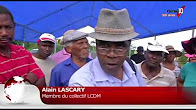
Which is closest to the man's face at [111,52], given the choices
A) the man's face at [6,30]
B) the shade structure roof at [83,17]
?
the man's face at [6,30]

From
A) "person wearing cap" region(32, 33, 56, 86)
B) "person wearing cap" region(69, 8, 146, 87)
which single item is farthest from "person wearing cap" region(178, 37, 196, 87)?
"person wearing cap" region(32, 33, 56, 86)

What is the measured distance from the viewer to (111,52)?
1.09 m

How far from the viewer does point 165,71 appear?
2.23 m

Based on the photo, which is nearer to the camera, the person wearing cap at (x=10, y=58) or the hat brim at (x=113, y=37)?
the person wearing cap at (x=10, y=58)

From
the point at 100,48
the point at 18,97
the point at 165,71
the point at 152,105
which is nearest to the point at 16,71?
the point at 18,97

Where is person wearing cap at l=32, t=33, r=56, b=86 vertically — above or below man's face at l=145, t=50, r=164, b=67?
above

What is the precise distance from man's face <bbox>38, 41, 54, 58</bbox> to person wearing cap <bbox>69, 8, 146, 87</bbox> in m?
1.58

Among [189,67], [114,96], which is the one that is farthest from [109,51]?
[189,67]

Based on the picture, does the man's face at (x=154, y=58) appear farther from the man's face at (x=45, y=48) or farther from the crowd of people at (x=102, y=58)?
the man's face at (x=45, y=48)

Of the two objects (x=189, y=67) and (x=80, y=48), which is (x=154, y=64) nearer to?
(x=80, y=48)

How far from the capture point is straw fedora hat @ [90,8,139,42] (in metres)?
1.12

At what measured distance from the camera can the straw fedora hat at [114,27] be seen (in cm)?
112

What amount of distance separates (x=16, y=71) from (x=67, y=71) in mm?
1034

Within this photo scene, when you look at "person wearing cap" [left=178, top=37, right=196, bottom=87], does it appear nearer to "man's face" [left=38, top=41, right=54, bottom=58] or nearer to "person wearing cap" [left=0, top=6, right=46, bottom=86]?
"person wearing cap" [left=0, top=6, right=46, bottom=86]
